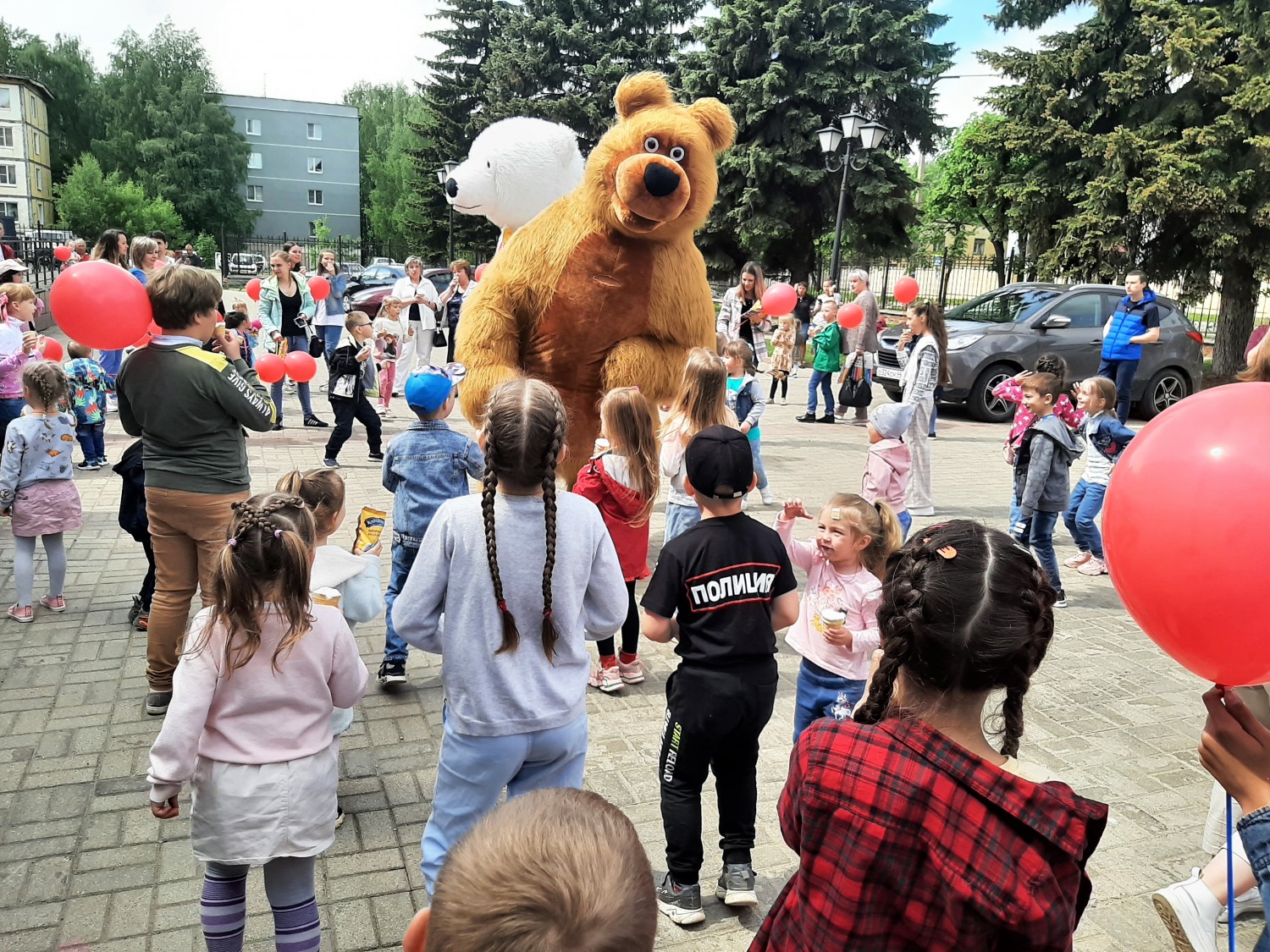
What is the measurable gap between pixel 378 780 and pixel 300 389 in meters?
8.36

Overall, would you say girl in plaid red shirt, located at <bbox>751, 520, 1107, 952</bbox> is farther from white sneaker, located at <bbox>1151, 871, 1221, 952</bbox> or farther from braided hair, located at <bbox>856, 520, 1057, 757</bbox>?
white sneaker, located at <bbox>1151, 871, 1221, 952</bbox>

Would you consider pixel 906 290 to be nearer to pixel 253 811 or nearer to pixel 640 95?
pixel 640 95

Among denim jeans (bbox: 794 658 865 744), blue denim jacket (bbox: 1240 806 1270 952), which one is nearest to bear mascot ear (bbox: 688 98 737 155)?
denim jeans (bbox: 794 658 865 744)

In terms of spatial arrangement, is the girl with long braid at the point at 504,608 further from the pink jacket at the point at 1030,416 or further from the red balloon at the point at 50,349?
the red balloon at the point at 50,349

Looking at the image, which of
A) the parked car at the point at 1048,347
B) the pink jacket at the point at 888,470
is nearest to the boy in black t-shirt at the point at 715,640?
the pink jacket at the point at 888,470

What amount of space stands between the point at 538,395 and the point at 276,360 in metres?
6.13

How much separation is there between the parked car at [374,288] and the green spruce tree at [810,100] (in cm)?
821

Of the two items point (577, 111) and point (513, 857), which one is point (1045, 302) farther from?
point (577, 111)

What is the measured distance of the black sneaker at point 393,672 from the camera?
4547mm

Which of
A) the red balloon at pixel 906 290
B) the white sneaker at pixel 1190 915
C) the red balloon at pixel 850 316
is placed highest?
the red balloon at pixel 906 290

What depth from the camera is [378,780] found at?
376 centimetres

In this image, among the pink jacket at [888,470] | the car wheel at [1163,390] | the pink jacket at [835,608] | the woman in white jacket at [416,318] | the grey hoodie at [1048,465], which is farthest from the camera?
the car wheel at [1163,390]

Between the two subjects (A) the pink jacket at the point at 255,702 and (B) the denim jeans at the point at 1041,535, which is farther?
(B) the denim jeans at the point at 1041,535

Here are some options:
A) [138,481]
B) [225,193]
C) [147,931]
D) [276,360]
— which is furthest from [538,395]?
[225,193]
